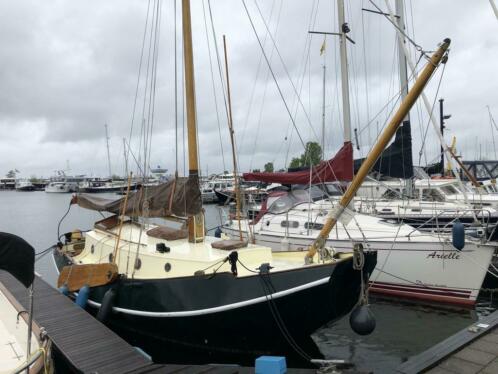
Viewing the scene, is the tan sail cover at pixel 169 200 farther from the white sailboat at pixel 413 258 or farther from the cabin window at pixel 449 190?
the cabin window at pixel 449 190

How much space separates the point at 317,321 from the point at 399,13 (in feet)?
52.0

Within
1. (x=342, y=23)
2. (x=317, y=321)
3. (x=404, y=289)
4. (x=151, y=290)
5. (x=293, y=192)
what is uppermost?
(x=342, y=23)

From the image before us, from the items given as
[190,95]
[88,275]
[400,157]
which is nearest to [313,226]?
[400,157]

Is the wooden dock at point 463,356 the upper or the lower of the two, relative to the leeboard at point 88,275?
lower

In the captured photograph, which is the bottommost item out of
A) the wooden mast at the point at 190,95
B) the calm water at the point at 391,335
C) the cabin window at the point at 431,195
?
the calm water at the point at 391,335

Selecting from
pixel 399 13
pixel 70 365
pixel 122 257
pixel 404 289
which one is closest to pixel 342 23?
pixel 399 13

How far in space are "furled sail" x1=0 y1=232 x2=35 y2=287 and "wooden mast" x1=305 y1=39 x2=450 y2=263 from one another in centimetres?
492

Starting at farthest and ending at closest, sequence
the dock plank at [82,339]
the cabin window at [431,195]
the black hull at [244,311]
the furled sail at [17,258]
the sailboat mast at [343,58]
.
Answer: the cabin window at [431,195] < the sailboat mast at [343,58] < the black hull at [244,311] < the dock plank at [82,339] < the furled sail at [17,258]

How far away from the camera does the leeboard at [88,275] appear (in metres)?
8.62

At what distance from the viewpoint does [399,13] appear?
18.3 m

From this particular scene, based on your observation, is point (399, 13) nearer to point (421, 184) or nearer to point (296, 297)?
point (421, 184)

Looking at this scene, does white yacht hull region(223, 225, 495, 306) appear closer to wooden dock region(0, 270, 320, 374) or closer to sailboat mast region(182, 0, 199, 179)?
sailboat mast region(182, 0, 199, 179)

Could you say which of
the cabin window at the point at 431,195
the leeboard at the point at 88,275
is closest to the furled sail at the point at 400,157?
the cabin window at the point at 431,195

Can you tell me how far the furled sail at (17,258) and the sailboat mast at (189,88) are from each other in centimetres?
556
